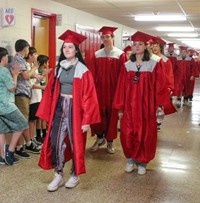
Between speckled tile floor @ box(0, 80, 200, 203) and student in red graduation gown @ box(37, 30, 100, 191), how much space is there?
8.3 inches

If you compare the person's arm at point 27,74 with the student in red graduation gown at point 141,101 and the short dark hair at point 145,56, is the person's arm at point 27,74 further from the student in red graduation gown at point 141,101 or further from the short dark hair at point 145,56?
the short dark hair at point 145,56

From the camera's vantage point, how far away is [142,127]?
3768 millimetres

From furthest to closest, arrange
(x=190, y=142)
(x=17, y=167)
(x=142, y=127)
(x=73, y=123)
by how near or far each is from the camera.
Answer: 1. (x=190, y=142)
2. (x=17, y=167)
3. (x=142, y=127)
4. (x=73, y=123)

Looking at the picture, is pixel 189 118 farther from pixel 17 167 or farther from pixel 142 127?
pixel 17 167

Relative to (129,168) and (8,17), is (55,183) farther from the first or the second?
(8,17)

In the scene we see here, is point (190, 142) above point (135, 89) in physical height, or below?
below

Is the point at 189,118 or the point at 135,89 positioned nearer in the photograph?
the point at 135,89

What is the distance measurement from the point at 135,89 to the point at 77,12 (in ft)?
13.6

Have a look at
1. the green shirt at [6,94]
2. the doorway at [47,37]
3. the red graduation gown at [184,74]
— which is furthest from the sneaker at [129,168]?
the red graduation gown at [184,74]

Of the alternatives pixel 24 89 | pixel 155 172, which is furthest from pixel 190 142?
pixel 24 89

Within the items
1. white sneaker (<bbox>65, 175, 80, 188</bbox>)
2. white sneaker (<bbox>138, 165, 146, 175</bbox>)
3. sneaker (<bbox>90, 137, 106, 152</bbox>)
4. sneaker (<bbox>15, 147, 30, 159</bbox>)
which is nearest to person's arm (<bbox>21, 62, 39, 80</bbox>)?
sneaker (<bbox>15, 147, 30, 159</bbox>)

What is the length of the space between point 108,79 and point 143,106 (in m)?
0.96

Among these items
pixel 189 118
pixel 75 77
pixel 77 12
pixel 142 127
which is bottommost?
pixel 189 118

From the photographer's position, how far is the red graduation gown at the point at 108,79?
4566 mm
